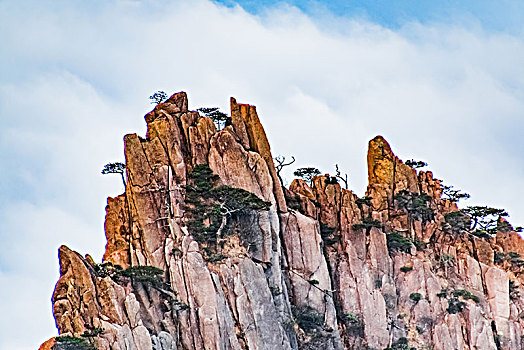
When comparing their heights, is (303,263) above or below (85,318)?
above

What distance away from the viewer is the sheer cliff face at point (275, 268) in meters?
98.6

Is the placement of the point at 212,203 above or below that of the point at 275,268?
above

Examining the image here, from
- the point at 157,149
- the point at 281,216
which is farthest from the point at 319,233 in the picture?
the point at 157,149

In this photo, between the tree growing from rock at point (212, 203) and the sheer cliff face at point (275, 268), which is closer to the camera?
the sheer cliff face at point (275, 268)

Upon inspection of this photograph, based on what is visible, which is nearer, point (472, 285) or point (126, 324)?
point (126, 324)

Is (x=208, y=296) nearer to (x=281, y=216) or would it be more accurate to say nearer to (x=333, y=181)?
(x=281, y=216)

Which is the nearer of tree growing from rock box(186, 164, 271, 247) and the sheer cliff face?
the sheer cliff face

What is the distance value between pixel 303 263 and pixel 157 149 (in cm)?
2002

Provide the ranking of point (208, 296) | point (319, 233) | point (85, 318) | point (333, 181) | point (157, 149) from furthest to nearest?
point (333, 181)
point (319, 233)
point (157, 149)
point (208, 296)
point (85, 318)

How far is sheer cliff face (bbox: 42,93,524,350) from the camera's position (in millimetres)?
98625

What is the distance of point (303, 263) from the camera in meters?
114

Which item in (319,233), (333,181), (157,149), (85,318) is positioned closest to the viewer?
(85,318)

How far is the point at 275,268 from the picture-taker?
356 feet

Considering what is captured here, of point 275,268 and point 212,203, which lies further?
point 212,203
